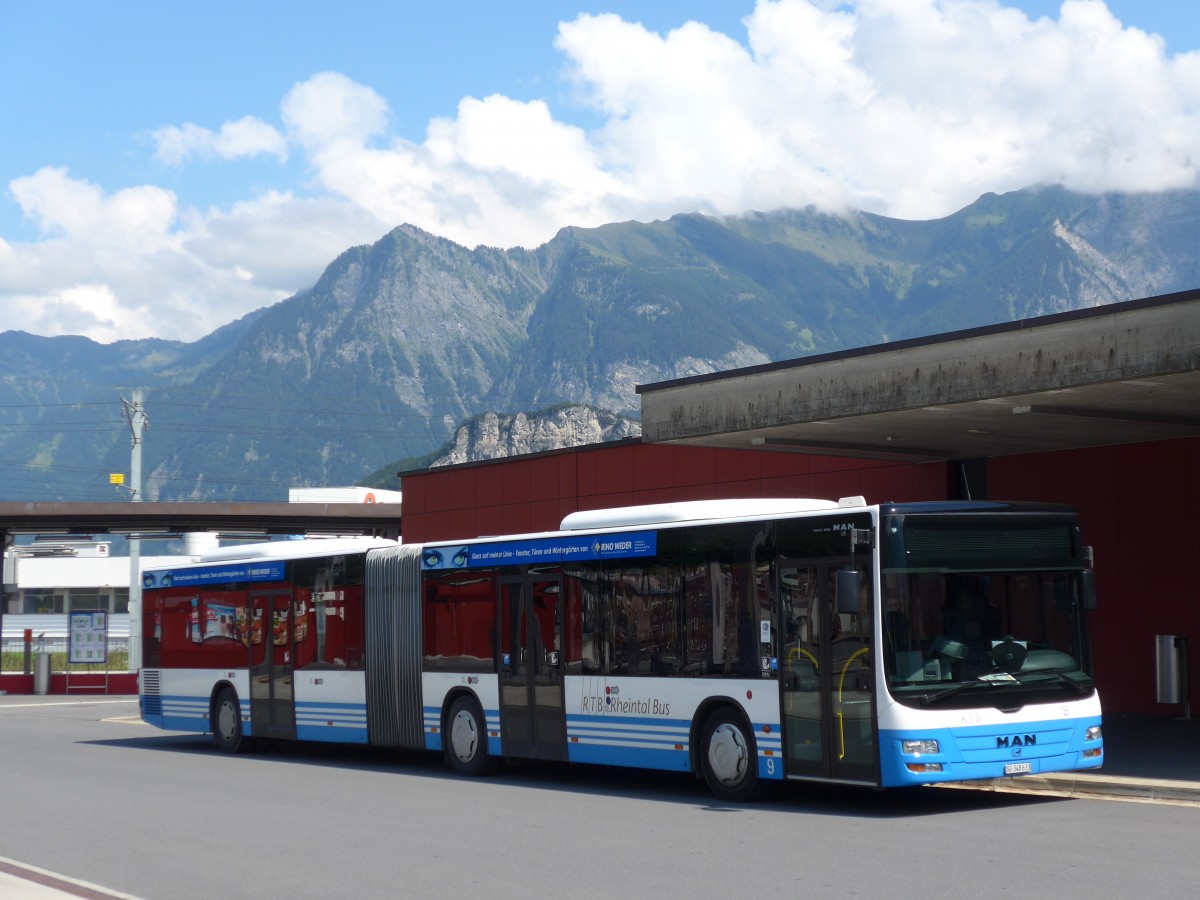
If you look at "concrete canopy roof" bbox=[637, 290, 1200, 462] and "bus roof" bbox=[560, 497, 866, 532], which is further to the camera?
"concrete canopy roof" bbox=[637, 290, 1200, 462]

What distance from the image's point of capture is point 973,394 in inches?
652

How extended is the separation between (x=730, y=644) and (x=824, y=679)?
1.35m

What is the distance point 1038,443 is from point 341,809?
11.6m

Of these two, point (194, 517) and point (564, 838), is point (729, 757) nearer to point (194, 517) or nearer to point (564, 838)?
point (564, 838)

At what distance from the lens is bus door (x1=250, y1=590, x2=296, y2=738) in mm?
21188

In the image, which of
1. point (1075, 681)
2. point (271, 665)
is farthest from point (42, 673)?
point (1075, 681)

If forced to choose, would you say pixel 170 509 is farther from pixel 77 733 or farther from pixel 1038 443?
pixel 1038 443

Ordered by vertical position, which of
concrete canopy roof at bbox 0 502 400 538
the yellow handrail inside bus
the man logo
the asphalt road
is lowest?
the asphalt road

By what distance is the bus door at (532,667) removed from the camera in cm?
1666

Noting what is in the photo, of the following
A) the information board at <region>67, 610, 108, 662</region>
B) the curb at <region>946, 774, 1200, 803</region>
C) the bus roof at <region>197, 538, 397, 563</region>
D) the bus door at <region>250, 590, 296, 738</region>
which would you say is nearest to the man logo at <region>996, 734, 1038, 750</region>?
the curb at <region>946, 774, 1200, 803</region>

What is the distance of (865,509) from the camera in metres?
13.2

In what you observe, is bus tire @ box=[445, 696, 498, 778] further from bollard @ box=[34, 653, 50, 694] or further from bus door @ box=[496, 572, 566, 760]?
bollard @ box=[34, 653, 50, 694]

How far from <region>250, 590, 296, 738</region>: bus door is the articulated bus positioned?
0.27m

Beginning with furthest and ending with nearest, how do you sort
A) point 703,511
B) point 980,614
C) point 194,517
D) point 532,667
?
1. point 194,517
2. point 532,667
3. point 703,511
4. point 980,614
